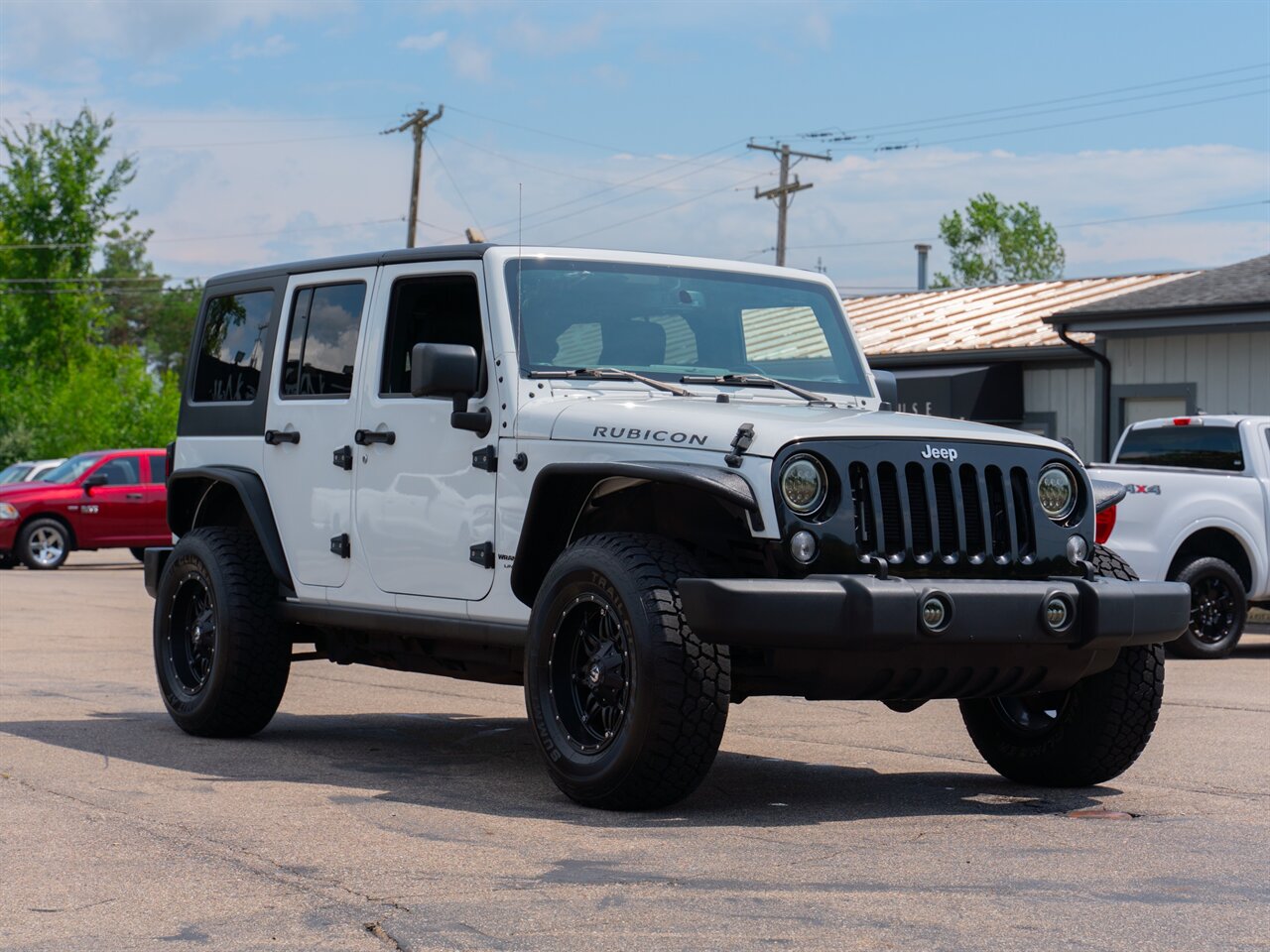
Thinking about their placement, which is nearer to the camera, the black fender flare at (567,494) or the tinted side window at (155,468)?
the black fender flare at (567,494)

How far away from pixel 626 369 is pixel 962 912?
320cm

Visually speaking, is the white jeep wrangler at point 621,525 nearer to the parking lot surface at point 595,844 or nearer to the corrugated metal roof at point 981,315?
the parking lot surface at point 595,844

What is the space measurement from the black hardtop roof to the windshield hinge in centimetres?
186

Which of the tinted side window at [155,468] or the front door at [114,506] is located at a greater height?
the tinted side window at [155,468]

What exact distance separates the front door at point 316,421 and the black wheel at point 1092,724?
2.97 metres

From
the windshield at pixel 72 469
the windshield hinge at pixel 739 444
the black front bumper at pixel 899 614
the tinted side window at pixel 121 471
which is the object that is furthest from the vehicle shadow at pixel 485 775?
the windshield at pixel 72 469

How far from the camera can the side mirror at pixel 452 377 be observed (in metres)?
7.20

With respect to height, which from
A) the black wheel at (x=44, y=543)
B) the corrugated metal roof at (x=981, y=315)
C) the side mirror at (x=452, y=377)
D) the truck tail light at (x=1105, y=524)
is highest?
the corrugated metal roof at (x=981, y=315)

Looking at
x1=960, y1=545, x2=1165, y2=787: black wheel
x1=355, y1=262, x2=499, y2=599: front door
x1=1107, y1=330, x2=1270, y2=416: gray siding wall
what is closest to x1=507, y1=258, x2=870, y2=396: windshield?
x1=355, y1=262, x2=499, y2=599: front door

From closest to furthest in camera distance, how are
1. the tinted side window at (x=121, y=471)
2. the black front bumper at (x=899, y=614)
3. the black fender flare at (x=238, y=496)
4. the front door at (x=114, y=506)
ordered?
the black front bumper at (x=899, y=614)
the black fender flare at (x=238, y=496)
the front door at (x=114, y=506)
the tinted side window at (x=121, y=471)

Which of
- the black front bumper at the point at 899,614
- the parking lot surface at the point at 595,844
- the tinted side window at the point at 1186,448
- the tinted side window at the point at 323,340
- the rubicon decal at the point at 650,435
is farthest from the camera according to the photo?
the tinted side window at the point at 1186,448

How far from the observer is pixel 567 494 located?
7.17m

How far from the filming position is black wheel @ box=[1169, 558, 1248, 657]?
14.4 metres

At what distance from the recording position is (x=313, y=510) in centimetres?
848
